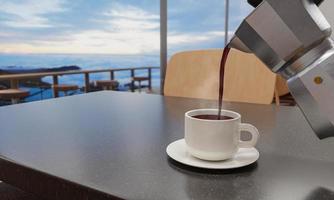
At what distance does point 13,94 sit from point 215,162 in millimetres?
3984

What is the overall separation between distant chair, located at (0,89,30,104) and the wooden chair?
3180 mm

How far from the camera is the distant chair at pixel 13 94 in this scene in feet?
12.7

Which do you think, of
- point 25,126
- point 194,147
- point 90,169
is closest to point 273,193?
point 194,147

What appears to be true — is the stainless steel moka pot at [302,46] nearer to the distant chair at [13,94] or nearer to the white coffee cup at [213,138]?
the white coffee cup at [213,138]

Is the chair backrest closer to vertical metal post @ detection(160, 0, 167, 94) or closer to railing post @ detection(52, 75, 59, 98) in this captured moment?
vertical metal post @ detection(160, 0, 167, 94)

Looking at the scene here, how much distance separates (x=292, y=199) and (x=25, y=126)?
1.80 feet

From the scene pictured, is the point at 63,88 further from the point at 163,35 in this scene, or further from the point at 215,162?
the point at 215,162

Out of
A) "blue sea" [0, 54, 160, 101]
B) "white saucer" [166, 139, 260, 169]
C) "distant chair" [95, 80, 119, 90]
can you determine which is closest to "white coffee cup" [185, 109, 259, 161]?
"white saucer" [166, 139, 260, 169]

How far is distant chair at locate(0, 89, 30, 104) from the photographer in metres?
3.87

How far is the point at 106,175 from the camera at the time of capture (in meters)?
0.41

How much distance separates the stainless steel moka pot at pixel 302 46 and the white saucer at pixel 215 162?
103mm

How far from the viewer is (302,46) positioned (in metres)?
0.41

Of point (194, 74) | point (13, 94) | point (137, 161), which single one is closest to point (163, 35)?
point (13, 94)

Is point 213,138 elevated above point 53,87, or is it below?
above
